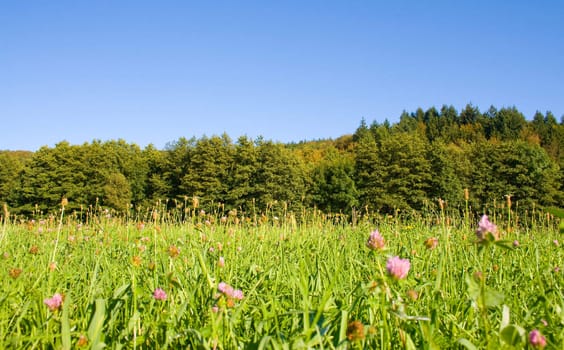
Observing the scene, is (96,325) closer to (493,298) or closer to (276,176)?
(493,298)

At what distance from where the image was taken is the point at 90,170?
3491 cm

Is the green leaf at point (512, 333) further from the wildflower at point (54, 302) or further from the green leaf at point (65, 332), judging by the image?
the wildflower at point (54, 302)

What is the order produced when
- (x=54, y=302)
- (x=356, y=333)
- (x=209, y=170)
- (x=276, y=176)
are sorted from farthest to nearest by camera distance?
(x=209, y=170), (x=276, y=176), (x=54, y=302), (x=356, y=333)

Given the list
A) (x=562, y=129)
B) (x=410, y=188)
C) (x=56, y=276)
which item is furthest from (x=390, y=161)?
(x=562, y=129)

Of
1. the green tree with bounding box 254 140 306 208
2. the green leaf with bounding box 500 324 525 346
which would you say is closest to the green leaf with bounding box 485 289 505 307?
the green leaf with bounding box 500 324 525 346

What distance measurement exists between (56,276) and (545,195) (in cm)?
3402

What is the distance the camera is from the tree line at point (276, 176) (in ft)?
99.7

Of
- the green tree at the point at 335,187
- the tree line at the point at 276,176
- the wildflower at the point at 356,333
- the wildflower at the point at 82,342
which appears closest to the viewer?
the wildflower at the point at 356,333

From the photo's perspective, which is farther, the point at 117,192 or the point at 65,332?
the point at 117,192

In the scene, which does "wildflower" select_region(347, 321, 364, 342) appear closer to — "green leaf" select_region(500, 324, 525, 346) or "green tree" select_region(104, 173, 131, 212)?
"green leaf" select_region(500, 324, 525, 346)

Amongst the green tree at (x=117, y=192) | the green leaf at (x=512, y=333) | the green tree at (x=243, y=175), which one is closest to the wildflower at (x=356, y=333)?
the green leaf at (x=512, y=333)

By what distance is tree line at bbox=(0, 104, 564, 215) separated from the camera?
99.7ft

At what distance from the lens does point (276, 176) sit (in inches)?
1228

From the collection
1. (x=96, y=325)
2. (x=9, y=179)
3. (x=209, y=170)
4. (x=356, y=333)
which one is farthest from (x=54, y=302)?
(x=9, y=179)
